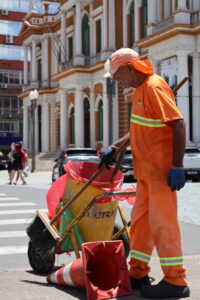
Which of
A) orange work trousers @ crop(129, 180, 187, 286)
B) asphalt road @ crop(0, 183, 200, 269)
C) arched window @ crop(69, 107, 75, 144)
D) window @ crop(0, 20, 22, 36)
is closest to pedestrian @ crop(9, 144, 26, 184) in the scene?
asphalt road @ crop(0, 183, 200, 269)

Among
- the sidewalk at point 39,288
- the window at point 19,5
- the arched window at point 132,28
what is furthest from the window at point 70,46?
Result: the sidewalk at point 39,288

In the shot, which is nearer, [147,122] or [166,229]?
[166,229]

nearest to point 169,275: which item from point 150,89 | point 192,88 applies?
point 150,89

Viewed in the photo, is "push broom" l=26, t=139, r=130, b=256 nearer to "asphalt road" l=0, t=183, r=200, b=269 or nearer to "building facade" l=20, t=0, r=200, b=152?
"asphalt road" l=0, t=183, r=200, b=269

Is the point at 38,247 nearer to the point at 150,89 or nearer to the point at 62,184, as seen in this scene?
the point at 62,184

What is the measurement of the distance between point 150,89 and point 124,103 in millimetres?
32308

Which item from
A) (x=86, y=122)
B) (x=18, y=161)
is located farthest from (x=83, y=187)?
(x=86, y=122)

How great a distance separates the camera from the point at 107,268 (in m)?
4.96

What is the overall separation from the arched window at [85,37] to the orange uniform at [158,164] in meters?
38.1

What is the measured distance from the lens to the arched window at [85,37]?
42.7 metres

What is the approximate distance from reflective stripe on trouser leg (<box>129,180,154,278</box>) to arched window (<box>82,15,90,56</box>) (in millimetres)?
38071

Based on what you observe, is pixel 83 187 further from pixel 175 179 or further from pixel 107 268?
pixel 175 179

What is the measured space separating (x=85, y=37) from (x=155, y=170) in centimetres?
3923

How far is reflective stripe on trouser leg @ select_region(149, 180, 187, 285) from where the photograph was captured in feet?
15.4
